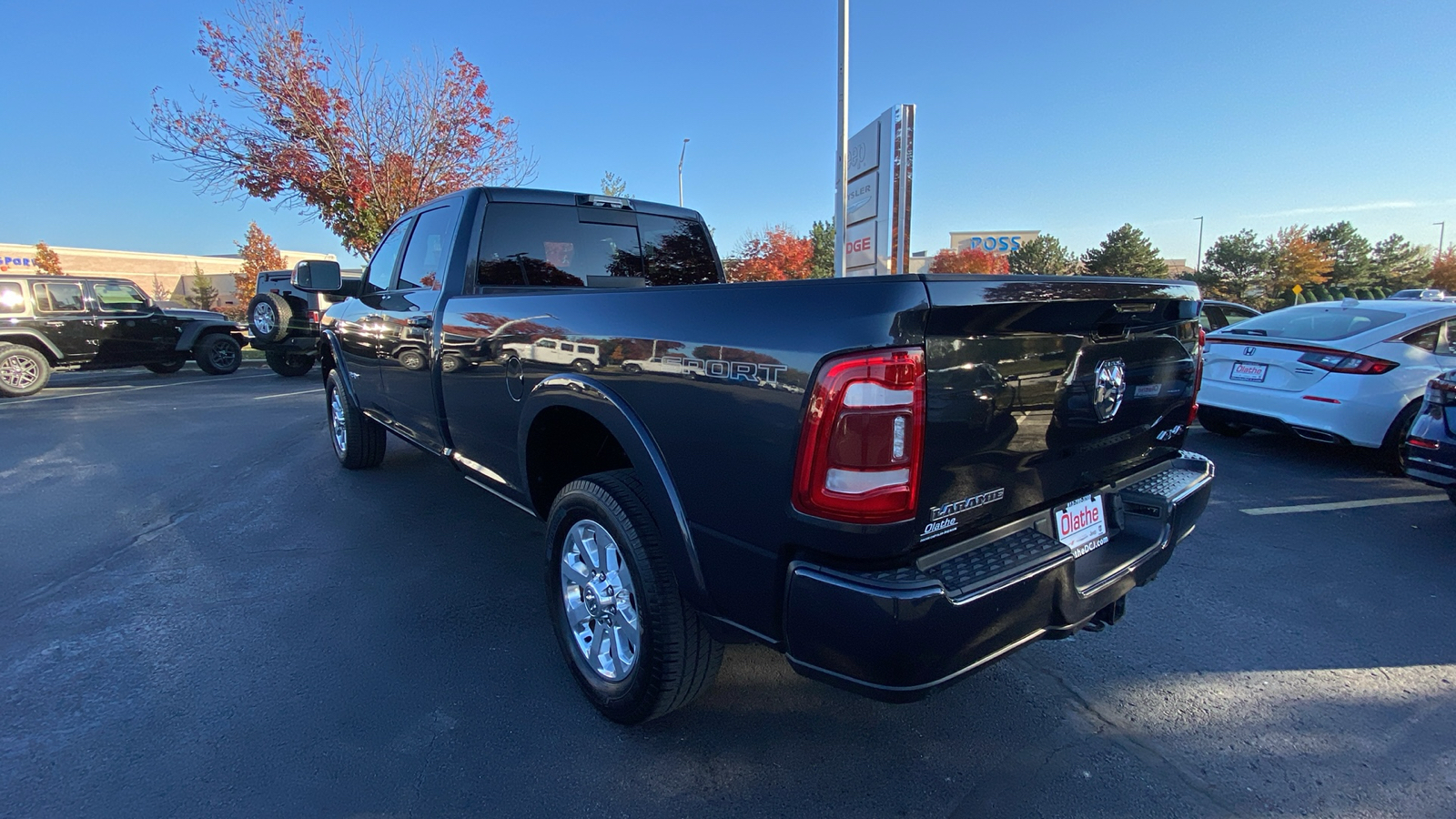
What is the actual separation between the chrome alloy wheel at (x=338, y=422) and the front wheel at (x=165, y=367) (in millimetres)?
9593

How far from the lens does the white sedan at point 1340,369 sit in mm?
5246

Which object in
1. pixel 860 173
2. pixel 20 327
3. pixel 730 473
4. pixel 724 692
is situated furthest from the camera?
pixel 20 327

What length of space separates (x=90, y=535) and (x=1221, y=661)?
248 inches

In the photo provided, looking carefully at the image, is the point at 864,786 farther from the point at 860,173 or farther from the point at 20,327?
the point at 20,327

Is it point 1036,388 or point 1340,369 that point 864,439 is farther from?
point 1340,369

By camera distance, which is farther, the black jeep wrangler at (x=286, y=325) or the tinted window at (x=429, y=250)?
the black jeep wrangler at (x=286, y=325)

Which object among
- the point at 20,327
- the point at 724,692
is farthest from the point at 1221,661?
the point at 20,327

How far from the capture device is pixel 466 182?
55.8 ft

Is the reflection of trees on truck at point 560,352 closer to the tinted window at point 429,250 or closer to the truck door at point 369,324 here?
the tinted window at point 429,250

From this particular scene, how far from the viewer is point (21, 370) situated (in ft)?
35.6

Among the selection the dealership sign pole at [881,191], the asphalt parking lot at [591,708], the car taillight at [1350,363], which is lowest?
the asphalt parking lot at [591,708]

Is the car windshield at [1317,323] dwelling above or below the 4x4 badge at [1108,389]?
above

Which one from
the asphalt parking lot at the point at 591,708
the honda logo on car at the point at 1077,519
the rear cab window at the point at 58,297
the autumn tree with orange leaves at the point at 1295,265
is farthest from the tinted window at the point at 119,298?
the autumn tree with orange leaves at the point at 1295,265

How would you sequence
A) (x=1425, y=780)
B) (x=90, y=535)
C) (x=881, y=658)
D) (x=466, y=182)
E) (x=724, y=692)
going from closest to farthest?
1. (x=881, y=658)
2. (x=1425, y=780)
3. (x=724, y=692)
4. (x=90, y=535)
5. (x=466, y=182)
